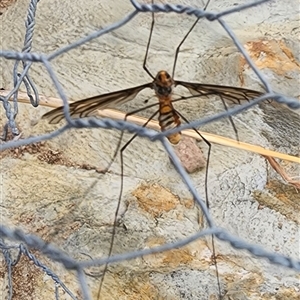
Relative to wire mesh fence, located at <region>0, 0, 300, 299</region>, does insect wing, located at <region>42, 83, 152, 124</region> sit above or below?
above

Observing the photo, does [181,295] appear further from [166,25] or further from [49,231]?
[166,25]

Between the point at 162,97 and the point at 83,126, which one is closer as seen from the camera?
the point at 83,126

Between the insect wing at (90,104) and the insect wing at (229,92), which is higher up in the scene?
the insect wing at (229,92)

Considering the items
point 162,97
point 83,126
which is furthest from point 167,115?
point 83,126

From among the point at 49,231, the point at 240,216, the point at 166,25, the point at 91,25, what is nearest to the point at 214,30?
the point at 166,25

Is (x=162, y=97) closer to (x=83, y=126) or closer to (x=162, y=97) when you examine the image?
(x=162, y=97)

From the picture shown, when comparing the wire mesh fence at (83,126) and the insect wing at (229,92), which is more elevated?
the insect wing at (229,92)

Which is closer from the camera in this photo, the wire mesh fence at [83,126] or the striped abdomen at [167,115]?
the wire mesh fence at [83,126]

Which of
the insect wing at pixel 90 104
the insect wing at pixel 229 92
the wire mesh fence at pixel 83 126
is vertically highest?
the insect wing at pixel 229 92

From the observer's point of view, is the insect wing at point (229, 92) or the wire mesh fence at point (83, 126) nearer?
the wire mesh fence at point (83, 126)
